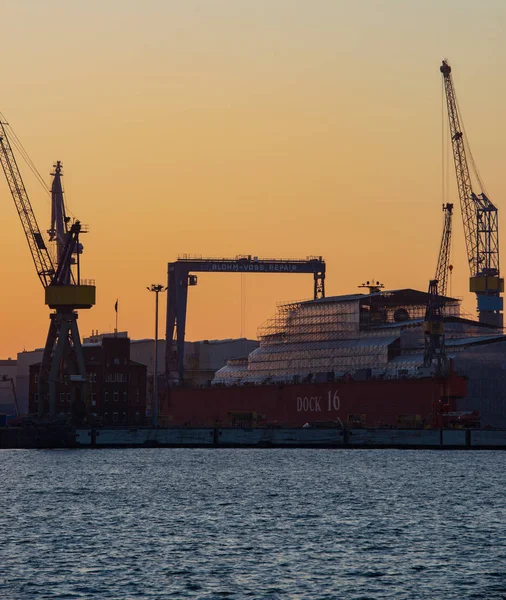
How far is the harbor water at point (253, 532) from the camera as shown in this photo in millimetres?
→ 58344

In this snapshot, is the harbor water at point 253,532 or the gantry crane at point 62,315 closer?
the harbor water at point 253,532

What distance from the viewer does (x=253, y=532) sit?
76000mm

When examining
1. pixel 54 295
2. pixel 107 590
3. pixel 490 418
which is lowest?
pixel 107 590

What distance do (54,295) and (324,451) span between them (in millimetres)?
37461

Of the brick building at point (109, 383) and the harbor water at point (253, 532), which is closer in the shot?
the harbor water at point (253, 532)

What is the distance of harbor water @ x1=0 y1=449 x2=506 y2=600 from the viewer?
2297 inches

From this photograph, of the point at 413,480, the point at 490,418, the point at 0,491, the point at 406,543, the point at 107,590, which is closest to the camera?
the point at 107,590

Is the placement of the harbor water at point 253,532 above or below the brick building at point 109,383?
below

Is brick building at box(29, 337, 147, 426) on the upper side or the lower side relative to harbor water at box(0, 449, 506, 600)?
upper

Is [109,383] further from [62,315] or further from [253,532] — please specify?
[253,532]

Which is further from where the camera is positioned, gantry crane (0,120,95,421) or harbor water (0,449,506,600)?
gantry crane (0,120,95,421)

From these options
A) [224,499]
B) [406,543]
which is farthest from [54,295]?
[406,543]

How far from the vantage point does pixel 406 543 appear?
234ft

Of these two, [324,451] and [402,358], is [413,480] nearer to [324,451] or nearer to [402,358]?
[324,451]
